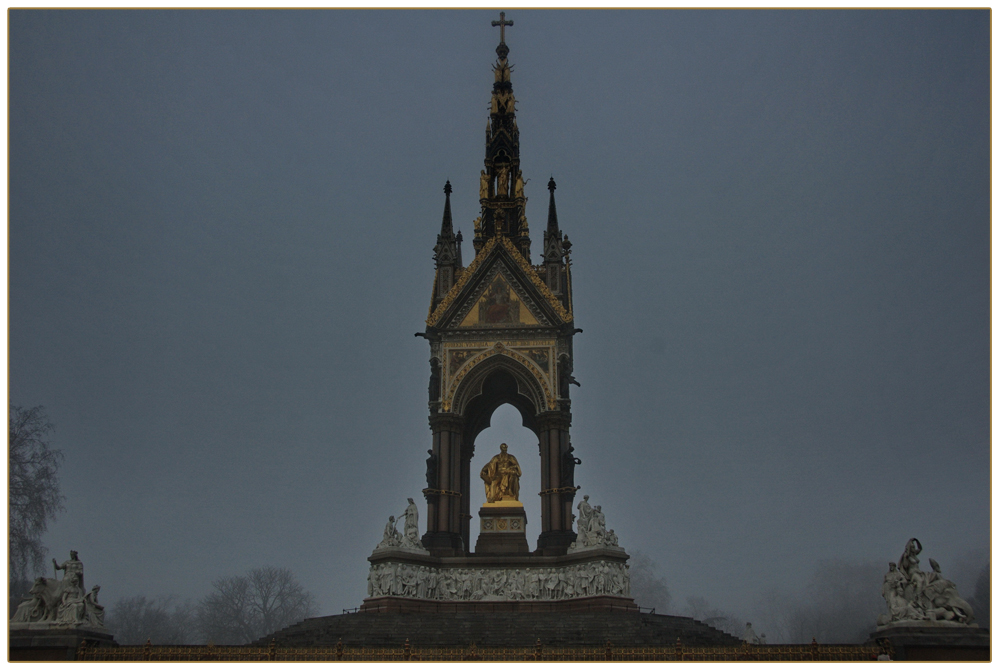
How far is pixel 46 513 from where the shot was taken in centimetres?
2902

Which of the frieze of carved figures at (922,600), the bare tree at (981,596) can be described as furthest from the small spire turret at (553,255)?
the bare tree at (981,596)

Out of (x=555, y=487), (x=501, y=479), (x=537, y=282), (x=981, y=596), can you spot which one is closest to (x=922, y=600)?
(x=555, y=487)

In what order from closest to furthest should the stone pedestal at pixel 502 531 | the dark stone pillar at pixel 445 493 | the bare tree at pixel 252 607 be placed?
1. the dark stone pillar at pixel 445 493
2. the stone pedestal at pixel 502 531
3. the bare tree at pixel 252 607

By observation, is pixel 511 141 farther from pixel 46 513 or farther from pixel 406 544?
pixel 46 513

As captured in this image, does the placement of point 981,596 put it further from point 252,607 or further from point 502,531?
point 252,607

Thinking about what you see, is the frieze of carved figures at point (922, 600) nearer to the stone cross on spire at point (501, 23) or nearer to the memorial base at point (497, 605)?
the memorial base at point (497, 605)

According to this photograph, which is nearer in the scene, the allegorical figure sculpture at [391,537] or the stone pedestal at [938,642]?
the stone pedestal at [938,642]

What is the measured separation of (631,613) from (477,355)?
355 inches

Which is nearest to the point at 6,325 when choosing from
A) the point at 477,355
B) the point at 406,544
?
the point at 406,544

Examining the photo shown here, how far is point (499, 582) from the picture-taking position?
23.4 meters

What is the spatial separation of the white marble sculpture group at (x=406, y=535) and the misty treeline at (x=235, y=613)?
3214 cm

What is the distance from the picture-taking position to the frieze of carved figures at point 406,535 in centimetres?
2331

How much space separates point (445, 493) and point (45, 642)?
421 inches

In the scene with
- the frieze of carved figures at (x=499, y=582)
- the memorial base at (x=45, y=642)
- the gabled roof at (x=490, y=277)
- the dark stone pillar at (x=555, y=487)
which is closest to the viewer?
the memorial base at (x=45, y=642)
